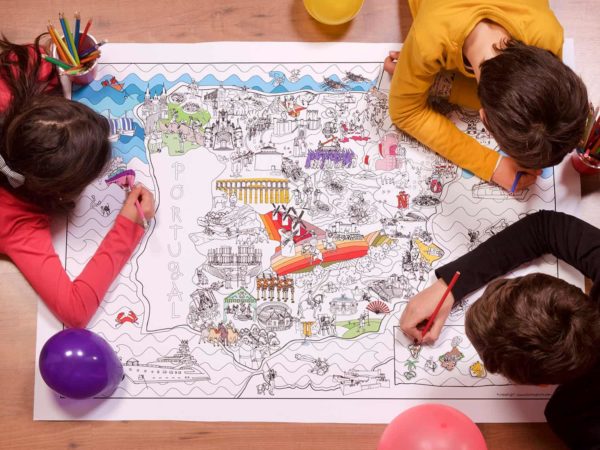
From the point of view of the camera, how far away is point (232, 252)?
926 millimetres

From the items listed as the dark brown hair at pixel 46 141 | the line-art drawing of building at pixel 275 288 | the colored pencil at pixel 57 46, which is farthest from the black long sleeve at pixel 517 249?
the colored pencil at pixel 57 46

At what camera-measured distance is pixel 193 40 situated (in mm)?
973

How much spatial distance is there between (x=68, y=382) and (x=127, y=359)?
0.11 meters

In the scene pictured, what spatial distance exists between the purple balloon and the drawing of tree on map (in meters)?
0.07

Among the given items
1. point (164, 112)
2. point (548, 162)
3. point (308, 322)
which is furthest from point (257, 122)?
point (548, 162)

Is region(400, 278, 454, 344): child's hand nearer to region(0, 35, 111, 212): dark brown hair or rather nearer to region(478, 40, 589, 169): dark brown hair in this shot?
region(478, 40, 589, 169): dark brown hair

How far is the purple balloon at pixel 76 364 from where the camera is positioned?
0.81 meters

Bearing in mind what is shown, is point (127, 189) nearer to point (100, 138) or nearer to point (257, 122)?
point (100, 138)

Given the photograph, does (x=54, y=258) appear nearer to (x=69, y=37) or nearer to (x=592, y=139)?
(x=69, y=37)

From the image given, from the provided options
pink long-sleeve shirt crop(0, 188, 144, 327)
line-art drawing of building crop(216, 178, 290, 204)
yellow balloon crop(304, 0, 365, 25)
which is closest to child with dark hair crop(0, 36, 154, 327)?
pink long-sleeve shirt crop(0, 188, 144, 327)

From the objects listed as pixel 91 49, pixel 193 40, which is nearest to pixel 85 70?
pixel 91 49

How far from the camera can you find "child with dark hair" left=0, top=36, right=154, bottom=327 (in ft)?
2.66

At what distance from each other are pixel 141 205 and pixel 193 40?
0.86ft

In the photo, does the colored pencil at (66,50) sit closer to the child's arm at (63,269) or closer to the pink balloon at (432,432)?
the child's arm at (63,269)
